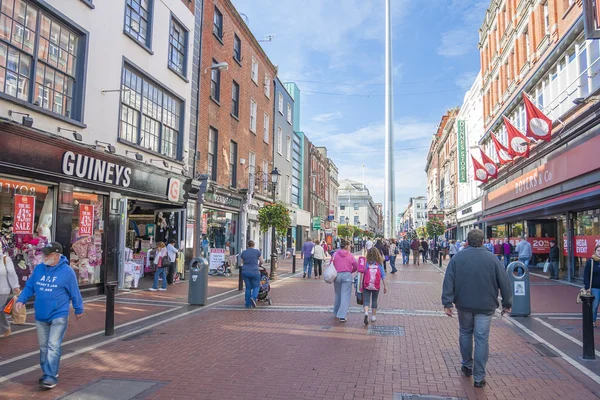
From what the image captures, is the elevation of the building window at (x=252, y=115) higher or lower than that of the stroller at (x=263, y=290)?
higher

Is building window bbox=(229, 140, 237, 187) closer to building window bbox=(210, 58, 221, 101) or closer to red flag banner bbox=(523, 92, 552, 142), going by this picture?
building window bbox=(210, 58, 221, 101)

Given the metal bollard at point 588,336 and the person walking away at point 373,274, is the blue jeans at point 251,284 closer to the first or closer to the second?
the person walking away at point 373,274

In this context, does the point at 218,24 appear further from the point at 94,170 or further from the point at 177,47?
the point at 94,170

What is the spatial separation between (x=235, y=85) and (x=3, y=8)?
1442 cm

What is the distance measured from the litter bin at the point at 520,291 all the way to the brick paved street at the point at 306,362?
679mm

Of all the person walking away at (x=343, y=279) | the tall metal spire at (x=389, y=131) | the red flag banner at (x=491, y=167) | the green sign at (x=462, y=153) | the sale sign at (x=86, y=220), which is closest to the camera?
the person walking away at (x=343, y=279)

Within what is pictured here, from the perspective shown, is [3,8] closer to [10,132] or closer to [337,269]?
[10,132]

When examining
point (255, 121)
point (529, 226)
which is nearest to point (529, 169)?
point (529, 226)

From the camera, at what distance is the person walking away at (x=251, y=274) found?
1098cm

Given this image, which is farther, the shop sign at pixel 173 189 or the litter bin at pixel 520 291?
the shop sign at pixel 173 189

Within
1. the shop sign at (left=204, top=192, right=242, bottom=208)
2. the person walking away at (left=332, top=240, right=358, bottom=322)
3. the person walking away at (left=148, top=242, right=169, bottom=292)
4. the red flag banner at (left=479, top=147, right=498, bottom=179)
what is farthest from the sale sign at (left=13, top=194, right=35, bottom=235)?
the red flag banner at (left=479, top=147, right=498, bottom=179)

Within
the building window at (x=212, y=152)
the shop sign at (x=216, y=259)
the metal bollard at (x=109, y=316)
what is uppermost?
the building window at (x=212, y=152)

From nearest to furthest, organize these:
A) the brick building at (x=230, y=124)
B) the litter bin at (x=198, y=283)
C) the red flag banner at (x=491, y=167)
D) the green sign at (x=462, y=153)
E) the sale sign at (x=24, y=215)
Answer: the sale sign at (x=24, y=215) → the litter bin at (x=198, y=283) → the brick building at (x=230, y=124) → the red flag banner at (x=491, y=167) → the green sign at (x=462, y=153)

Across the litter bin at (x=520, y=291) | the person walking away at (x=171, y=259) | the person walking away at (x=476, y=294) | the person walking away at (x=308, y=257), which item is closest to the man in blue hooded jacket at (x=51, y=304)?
the person walking away at (x=476, y=294)
